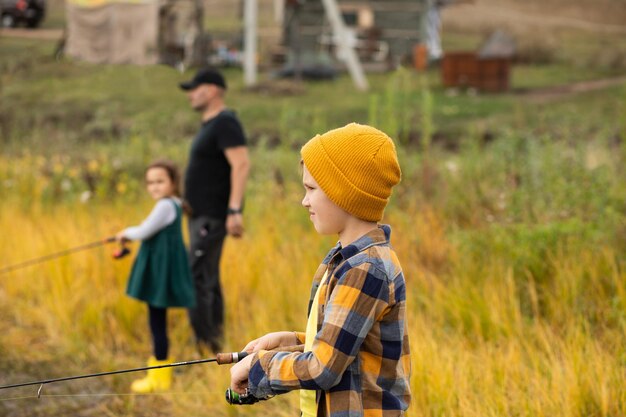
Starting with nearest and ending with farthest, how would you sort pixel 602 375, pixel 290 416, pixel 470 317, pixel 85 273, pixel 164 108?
pixel 602 375
pixel 290 416
pixel 470 317
pixel 85 273
pixel 164 108

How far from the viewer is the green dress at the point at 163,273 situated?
508 centimetres

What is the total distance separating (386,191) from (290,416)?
188 cm

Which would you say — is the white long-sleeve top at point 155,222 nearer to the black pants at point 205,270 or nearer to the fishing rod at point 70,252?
the fishing rod at point 70,252

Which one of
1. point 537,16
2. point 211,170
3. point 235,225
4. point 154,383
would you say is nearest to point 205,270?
point 235,225

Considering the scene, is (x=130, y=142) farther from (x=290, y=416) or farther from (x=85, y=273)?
(x=290, y=416)

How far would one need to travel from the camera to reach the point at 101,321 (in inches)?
228

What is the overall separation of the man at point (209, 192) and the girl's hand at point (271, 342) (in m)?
2.55

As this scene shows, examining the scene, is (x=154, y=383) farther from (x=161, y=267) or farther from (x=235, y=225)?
(x=235, y=225)

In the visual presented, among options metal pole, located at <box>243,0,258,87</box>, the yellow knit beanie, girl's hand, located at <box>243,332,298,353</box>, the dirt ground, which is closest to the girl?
girl's hand, located at <box>243,332,298,353</box>

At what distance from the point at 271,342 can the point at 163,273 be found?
92.5 inches

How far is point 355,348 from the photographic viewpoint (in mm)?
2543

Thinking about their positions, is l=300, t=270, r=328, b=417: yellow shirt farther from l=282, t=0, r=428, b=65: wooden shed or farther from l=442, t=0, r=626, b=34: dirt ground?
l=442, t=0, r=626, b=34: dirt ground

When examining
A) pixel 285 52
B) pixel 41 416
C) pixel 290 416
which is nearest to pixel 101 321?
pixel 41 416

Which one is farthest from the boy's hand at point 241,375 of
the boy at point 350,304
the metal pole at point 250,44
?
the metal pole at point 250,44
